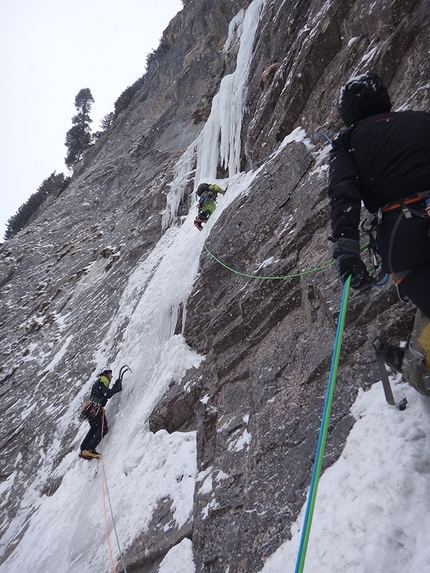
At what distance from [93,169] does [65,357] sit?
15.1 metres

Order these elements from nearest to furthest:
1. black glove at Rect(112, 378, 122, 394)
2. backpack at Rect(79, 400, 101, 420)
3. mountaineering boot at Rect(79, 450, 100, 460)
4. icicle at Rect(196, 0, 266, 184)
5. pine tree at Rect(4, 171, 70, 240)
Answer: mountaineering boot at Rect(79, 450, 100, 460)
backpack at Rect(79, 400, 101, 420)
black glove at Rect(112, 378, 122, 394)
icicle at Rect(196, 0, 266, 184)
pine tree at Rect(4, 171, 70, 240)

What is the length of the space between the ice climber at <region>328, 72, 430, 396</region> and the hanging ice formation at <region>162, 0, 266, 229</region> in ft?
21.0

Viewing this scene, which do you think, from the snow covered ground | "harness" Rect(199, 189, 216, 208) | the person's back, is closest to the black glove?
"harness" Rect(199, 189, 216, 208)

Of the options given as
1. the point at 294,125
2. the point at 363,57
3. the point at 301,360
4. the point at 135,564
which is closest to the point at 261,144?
the point at 294,125

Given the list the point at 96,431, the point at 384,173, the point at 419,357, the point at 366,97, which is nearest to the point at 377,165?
the point at 384,173

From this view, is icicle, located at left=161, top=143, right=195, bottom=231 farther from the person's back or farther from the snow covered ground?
the snow covered ground

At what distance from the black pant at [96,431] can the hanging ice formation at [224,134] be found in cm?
568

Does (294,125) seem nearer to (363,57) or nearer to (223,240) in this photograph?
(363,57)

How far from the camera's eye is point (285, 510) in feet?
7.66

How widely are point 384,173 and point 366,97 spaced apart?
555 millimetres

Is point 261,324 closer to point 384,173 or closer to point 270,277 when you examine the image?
point 270,277

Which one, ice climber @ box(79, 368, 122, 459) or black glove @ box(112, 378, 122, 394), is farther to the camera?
black glove @ box(112, 378, 122, 394)

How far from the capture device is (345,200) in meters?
1.87

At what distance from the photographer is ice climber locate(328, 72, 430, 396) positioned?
163cm
